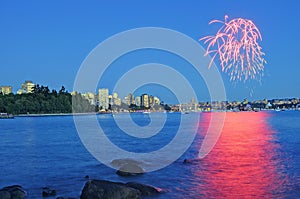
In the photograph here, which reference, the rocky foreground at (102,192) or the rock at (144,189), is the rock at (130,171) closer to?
the rock at (144,189)

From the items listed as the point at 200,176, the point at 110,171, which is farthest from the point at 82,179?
the point at 200,176

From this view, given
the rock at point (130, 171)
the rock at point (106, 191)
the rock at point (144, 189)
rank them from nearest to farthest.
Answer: the rock at point (106, 191)
the rock at point (144, 189)
the rock at point (130, 171)

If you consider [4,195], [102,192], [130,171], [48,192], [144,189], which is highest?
[102,192]

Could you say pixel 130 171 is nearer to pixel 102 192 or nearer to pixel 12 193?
pixel 102 192

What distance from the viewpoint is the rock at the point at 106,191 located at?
56.5ft

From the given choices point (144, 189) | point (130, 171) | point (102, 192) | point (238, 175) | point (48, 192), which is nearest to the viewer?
point (102, 192)

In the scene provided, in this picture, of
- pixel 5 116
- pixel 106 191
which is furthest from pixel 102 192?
pixel 5 116

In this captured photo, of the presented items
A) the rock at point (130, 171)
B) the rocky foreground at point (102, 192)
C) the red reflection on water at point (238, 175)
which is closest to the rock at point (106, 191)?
the rocky foreground at point (102, 192)

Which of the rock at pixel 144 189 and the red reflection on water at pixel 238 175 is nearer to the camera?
the rock at pixel 144 189

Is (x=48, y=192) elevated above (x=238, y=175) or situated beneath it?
elevated above

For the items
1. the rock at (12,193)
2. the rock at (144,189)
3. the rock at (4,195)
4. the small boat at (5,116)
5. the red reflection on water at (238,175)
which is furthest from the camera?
the small boat at (5,116)

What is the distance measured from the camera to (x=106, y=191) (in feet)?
56.8

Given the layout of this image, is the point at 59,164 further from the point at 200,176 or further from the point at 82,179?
→ the point at 200,176

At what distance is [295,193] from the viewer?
2038 cm
